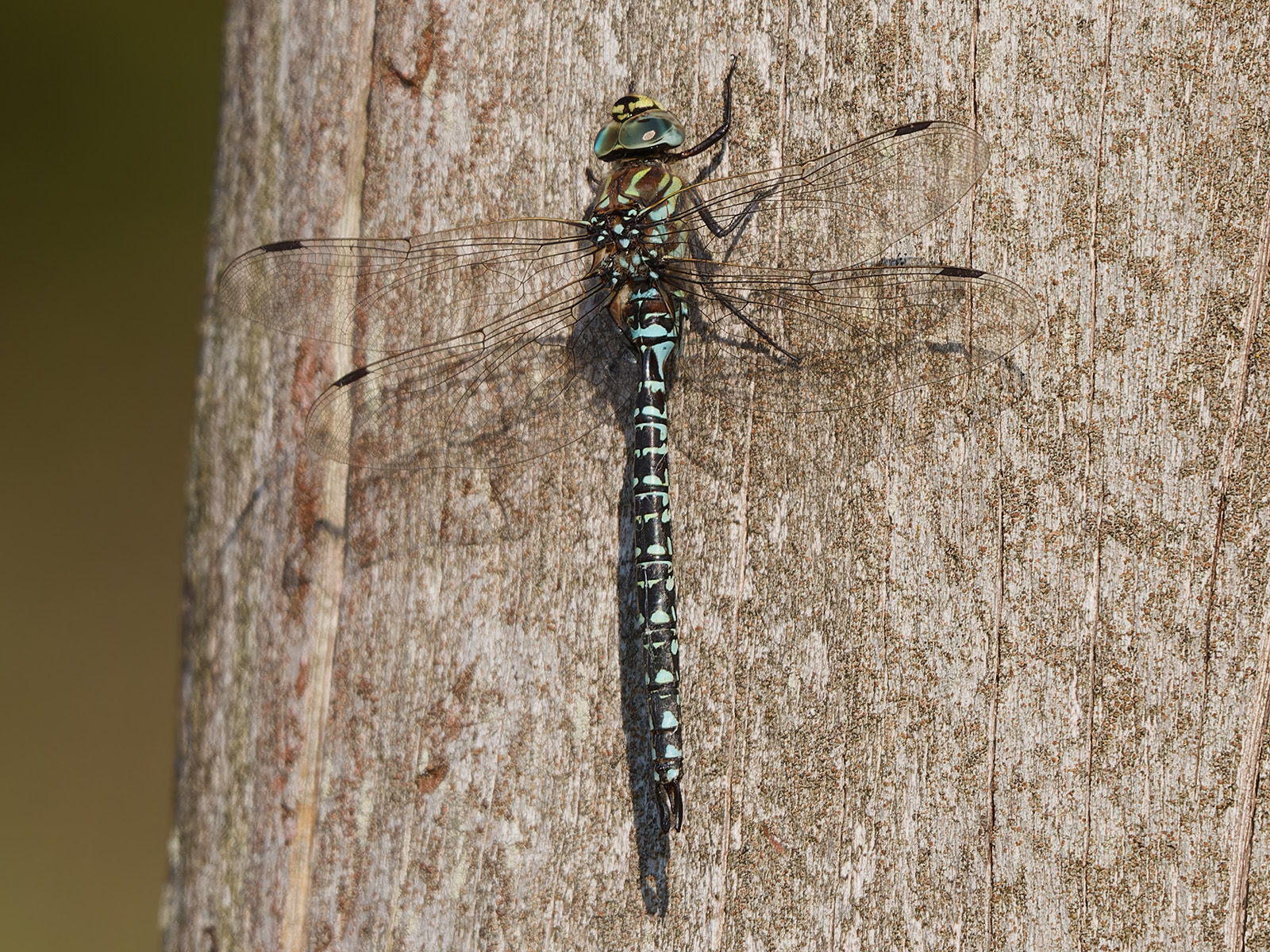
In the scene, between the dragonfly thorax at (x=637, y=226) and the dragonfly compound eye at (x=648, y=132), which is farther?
the dragonfly thorax at (x=637, y=226)

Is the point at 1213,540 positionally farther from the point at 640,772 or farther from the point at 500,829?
the point at 500,829

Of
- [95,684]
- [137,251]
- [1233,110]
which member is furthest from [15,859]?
[1233,110]

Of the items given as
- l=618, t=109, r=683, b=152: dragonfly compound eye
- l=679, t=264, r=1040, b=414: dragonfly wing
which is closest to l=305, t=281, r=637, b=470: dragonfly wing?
l=679, t=264, r=1040, b=414: dragonfly wing

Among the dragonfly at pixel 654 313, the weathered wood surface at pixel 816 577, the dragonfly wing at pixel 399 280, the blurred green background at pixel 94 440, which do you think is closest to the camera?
the weathered wood surface at pixel 816 577

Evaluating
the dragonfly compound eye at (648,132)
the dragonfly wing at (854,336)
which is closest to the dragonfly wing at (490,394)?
the dragonfly wing at (854,336)

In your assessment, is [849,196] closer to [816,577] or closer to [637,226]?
[637,226]

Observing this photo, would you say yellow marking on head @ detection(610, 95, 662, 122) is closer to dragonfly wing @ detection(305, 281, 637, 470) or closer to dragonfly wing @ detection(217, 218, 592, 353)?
dragonfly wing @ detection(217, 218, 592, 353)

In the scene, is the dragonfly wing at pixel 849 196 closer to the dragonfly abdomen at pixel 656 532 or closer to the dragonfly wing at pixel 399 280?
the dragonfly abdomen at pixel 656 532

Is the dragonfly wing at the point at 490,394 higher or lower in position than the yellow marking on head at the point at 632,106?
lower
